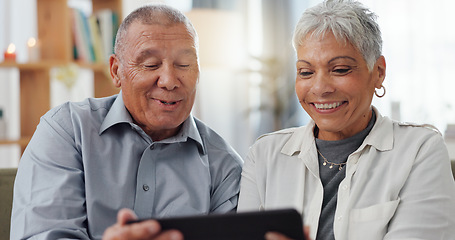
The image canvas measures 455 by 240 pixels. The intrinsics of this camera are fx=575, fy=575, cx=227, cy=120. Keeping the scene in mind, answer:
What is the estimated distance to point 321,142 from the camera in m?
1.74

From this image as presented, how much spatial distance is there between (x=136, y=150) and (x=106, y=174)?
0.43 ft

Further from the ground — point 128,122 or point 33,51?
point 33,51

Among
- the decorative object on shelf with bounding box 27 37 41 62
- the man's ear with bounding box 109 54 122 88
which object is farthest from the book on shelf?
the man's ear with bounding box 109 54 122 88

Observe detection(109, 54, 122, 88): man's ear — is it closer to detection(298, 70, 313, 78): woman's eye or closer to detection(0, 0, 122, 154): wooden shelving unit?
detection(298, 70, 313, 78): woman's eye

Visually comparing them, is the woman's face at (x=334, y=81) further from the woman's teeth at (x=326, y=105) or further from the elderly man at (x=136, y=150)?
the elderly man at (x=136, y=150)

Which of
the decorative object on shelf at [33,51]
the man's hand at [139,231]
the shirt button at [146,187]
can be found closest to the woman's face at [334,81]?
the shirt button at [146,187]

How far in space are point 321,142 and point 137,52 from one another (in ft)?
2.07

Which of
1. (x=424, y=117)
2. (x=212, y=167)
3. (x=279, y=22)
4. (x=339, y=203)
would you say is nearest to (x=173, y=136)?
(x=212, y=167)

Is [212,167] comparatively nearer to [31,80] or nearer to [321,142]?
[321,142]

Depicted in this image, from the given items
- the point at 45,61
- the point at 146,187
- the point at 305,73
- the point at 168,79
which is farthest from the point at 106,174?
the point at 45,61

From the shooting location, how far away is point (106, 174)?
173 centimetres

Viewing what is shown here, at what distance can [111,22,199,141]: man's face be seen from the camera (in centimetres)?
178

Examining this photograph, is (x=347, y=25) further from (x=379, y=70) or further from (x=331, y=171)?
(x=331, y=171)

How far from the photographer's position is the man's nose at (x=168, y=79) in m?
1.76
